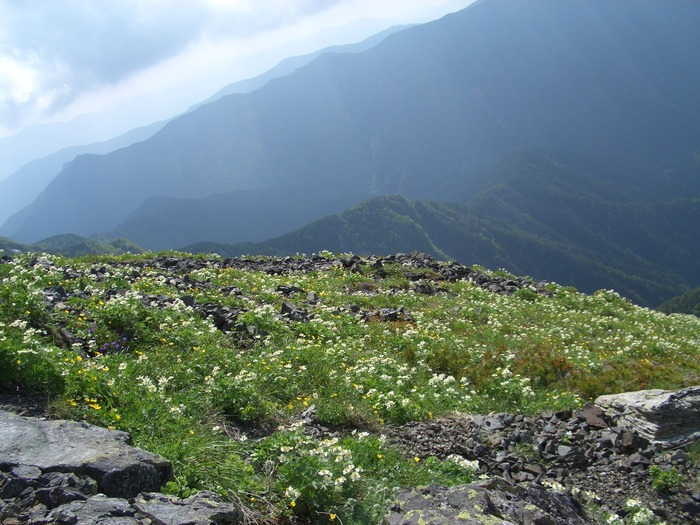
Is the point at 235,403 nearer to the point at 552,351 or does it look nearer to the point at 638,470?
the point at 638,470

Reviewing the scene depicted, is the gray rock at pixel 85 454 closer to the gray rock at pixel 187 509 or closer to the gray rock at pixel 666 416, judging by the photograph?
the gray rock at pixel 187 509

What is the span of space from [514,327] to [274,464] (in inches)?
540

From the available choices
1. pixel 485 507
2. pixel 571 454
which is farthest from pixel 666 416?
pixel 485 507

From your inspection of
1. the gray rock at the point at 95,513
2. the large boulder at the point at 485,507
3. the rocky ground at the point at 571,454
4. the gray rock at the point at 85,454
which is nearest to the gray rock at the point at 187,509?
the gray rock at the point at 95,513

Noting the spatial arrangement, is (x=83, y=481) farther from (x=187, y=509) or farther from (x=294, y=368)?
(x=294, y=368)

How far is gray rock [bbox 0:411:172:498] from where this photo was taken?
5199mm

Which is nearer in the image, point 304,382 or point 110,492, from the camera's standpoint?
point 110,492

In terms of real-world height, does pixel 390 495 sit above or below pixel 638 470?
above

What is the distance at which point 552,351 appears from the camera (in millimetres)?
15531

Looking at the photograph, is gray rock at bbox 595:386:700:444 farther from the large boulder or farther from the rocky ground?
the large boulder

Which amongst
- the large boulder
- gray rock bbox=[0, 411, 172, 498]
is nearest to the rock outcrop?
gray rock bbox=[0, 411, 172, 498]

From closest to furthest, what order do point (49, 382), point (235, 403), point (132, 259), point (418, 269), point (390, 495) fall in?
point (390, 495) < point (49, 382) < point (235, 403) < point (132, 259) < point (418, 269)

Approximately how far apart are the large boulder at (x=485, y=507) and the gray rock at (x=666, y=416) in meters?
5.02

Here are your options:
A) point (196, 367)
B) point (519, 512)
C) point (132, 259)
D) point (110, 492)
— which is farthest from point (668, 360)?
point (132, 259)
